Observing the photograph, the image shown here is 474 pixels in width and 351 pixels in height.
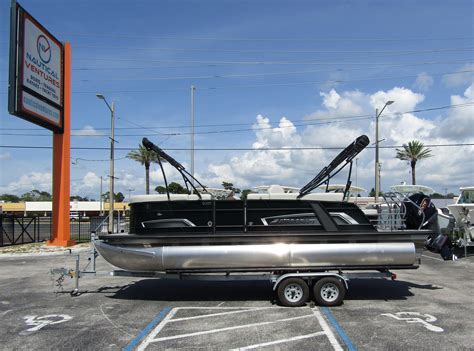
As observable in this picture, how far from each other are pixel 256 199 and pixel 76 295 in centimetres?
409

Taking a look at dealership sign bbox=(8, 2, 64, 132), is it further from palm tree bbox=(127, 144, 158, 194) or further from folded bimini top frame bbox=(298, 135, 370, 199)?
palm tree bbox=(127, 144, 158, 194)

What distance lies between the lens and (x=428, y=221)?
8844 mm

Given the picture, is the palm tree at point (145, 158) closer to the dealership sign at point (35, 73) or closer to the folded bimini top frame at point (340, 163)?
the dealership sign at point (35, 73)

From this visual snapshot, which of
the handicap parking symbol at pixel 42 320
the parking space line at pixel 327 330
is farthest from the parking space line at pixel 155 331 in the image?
the parking space line at pixel 327 330

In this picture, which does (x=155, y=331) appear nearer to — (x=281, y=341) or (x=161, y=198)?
(x=281, y=341)

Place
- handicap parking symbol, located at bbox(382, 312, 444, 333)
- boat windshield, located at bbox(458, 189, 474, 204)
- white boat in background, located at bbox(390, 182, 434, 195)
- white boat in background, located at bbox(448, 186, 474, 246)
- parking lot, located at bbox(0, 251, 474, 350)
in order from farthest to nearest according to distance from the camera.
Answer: boat windshield, located at bbox(458, 189, 474, 204), white boat in background, located at bbox(448, 186, 474, 246), white boat in background, located at bbox(390, 182, 434, 195), handicap parking symbol, located at bbox(382, 312, 444, 333), parking lot, located at bbox(0, 251, 474, 350)

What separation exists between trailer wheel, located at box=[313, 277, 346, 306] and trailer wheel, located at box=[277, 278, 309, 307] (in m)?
0.20

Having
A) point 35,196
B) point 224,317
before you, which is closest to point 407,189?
point 224,317

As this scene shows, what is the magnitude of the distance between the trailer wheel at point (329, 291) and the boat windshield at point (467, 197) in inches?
448

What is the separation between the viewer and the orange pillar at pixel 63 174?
769 inches

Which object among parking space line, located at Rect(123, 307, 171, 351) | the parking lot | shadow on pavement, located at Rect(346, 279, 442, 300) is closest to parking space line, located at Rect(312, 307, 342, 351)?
the parking lot

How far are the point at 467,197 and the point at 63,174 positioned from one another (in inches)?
653

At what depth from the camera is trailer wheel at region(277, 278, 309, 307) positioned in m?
7.87

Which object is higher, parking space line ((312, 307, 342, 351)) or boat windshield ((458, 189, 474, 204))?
boat windshield ((458, 189, 474, 204))
